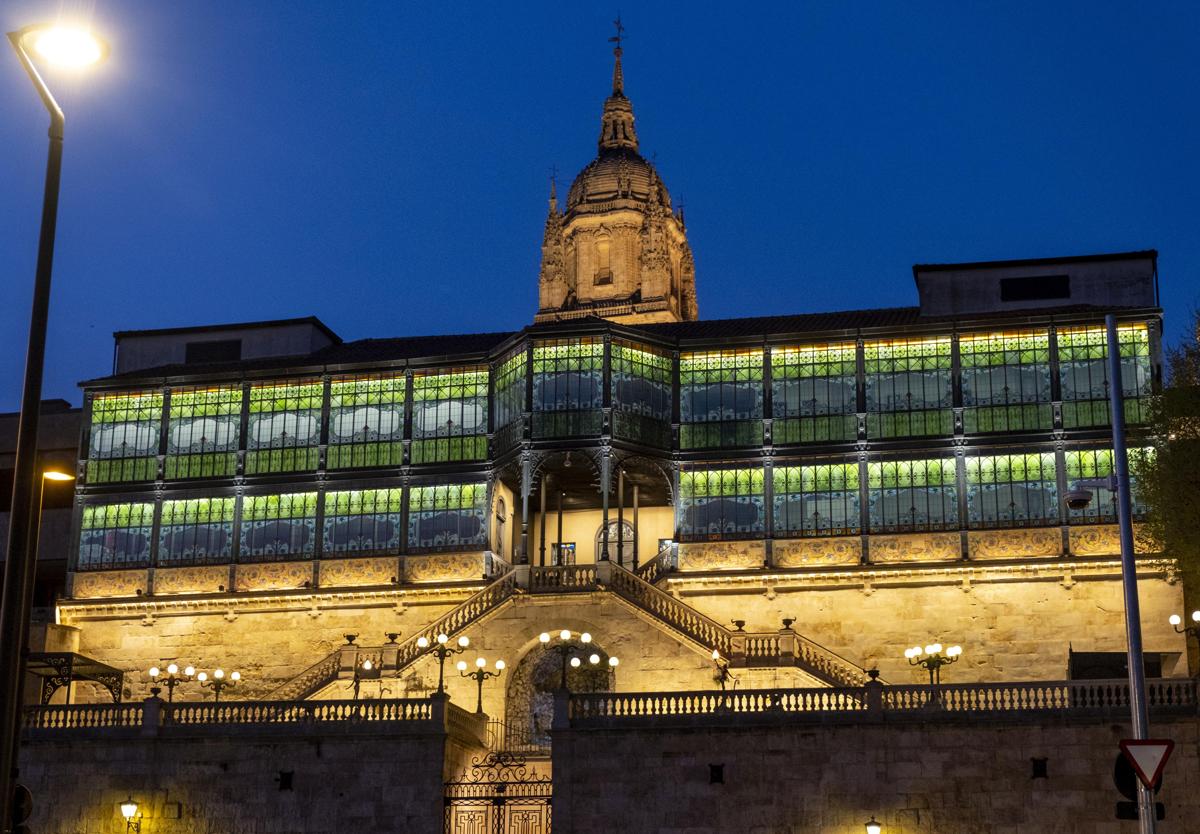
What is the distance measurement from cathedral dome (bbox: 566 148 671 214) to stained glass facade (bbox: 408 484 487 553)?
30.3 meters

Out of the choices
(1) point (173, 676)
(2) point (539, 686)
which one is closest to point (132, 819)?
(1) point (173, 676)

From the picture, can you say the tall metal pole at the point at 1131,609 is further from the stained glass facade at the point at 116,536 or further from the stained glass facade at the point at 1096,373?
the stained glass facade at the point at 116,536

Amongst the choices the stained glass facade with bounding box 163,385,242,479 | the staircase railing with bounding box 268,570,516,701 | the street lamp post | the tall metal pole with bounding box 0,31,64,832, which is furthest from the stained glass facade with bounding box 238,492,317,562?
the tall metal pole with bounding box 0,31,64,832

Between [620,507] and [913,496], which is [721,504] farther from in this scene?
[913,496]

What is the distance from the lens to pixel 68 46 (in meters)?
16.3

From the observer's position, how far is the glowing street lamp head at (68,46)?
1619cm

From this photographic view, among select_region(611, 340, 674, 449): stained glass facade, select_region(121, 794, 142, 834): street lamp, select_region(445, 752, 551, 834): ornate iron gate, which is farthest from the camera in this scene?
select_region(611, 340, 674, 449): stained glass facade

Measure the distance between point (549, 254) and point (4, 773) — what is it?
234ft

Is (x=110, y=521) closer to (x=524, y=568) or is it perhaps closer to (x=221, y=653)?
(x=221, y=653)

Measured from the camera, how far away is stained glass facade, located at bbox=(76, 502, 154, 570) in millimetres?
60688

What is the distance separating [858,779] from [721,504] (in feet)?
55.7

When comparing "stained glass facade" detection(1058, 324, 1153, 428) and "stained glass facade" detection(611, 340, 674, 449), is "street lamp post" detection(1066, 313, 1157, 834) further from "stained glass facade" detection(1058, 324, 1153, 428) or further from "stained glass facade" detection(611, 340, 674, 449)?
"stained glass facade" detection(611, 340, 674, 449)

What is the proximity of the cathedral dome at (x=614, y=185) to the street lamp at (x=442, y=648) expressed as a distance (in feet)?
126

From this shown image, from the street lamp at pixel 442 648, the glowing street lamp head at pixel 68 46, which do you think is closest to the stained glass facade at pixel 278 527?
the street lamp at pixel 442 648
